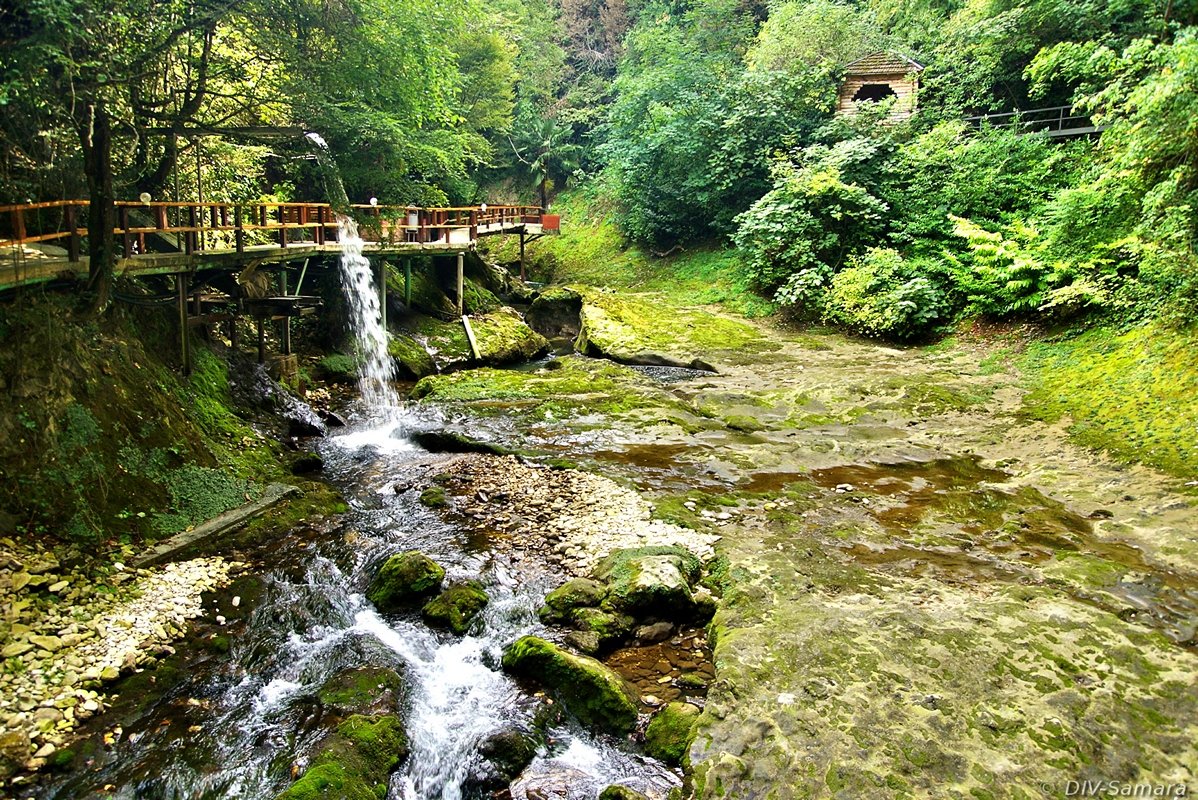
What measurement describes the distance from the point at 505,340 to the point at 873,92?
17701 mm

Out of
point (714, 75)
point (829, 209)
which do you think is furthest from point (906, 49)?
point (829, 209)

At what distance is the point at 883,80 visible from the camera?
82.1ft

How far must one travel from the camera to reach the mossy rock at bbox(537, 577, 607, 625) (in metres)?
7.14

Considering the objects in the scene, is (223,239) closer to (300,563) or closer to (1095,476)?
(300,563)

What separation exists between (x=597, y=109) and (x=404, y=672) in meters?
37.9

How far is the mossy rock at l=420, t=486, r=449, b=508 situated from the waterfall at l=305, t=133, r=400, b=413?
500cm

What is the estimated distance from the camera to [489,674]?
6480 mm

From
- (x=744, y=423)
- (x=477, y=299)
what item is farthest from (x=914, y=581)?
(x=477, y=299)

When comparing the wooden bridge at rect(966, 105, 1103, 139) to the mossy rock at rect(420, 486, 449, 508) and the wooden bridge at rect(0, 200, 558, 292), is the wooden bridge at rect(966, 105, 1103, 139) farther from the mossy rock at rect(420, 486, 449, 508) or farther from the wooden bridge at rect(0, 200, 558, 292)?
the mossy rock at rect(420, 486, 449, 508)

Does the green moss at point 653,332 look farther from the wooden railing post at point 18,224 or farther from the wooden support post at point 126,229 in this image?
→ the wooden railing post at point 18,224

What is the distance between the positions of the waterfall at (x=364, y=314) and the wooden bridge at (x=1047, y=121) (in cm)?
1833

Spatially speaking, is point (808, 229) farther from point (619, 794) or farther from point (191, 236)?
point (619, 794)

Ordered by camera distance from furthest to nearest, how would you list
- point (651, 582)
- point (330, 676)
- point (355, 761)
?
point (651, 582) → point (330, 676) → point (355, 761)

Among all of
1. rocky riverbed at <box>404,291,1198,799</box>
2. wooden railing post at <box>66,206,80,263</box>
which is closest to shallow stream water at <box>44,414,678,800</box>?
rocky riverbed at <box>404,291,1198,799</box>
